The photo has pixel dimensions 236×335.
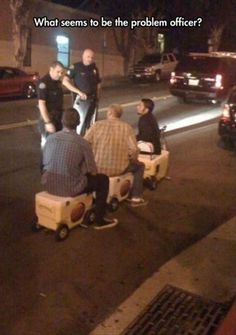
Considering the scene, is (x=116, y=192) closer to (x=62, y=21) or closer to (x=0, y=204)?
(x=0, y=204)

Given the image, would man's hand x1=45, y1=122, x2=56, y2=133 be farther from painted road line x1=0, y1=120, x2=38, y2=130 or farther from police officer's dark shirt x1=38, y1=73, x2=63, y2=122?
painted road line x1=0, y1=120, x2=38, y2=130

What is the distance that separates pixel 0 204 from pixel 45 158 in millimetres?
1478

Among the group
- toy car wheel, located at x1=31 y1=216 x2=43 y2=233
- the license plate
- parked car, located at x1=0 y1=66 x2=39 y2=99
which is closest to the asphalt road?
toy car wheel, located at x1=31 y1=216 x2=43 y2=233

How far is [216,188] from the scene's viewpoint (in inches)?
337

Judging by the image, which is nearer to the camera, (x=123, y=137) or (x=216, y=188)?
(x=123, y=137)

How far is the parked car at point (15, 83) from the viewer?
802 inches

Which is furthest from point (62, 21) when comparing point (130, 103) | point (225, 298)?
point (225, 298)

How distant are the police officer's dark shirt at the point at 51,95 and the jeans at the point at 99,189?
190cm

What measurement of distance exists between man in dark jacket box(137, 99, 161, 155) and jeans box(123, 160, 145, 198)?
2.59 feet

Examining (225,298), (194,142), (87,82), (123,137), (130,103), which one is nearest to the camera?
(225,298)

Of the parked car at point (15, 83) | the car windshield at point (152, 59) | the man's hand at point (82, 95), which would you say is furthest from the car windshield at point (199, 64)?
the car windshield at point (152, 59)

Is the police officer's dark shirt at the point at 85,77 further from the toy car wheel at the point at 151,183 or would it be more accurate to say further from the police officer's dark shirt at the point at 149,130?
the toy car wheel at the point at 151,183

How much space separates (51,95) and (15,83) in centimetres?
1348

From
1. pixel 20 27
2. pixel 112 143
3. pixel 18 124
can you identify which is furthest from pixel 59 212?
pixel 20 27
